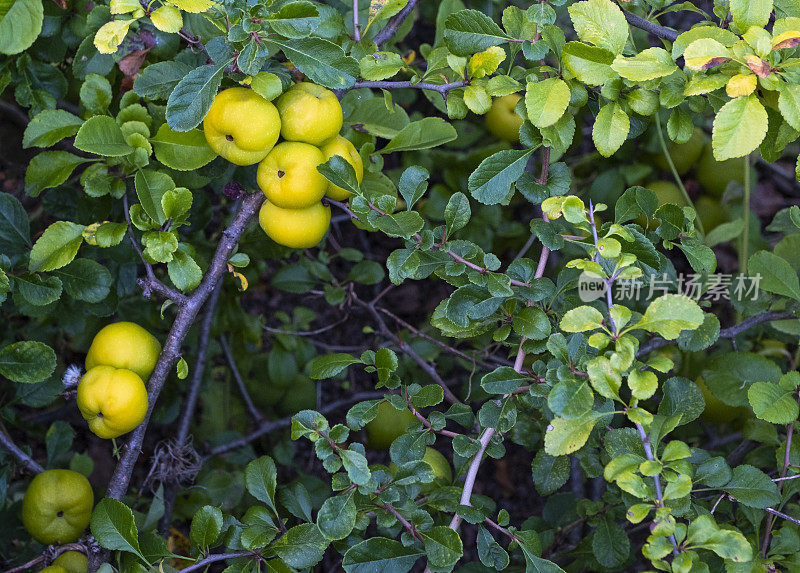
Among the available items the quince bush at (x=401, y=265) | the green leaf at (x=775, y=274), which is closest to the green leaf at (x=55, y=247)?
A: the quince bush at (x=401, y=265)

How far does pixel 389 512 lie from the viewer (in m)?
1.13

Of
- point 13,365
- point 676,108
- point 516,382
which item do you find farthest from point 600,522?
point 13,365

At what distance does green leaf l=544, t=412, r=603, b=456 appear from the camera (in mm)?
957

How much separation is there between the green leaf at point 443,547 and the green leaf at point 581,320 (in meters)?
0.39

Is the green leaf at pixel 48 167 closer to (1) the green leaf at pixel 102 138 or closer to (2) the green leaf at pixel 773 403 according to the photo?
(1) the green leaf at pixel 102 138

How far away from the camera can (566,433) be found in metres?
0.96

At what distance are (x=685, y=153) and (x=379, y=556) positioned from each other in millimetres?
1670

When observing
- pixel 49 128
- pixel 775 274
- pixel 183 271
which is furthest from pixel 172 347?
pixel 775 274

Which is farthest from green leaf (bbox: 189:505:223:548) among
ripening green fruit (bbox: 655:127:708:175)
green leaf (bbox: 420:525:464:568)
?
ripening green fruit (bbox: 655:127:708:175)

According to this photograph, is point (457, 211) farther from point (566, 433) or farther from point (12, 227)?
point (12, 227)

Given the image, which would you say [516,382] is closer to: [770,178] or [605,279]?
[605,279]

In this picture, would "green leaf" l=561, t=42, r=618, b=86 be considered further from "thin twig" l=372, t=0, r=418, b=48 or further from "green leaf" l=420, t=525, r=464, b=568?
"green leaf" l=420, t=525, r=464, b=568

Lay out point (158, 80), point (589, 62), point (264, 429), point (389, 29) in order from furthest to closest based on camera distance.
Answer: point (264, 429), point (389, 29), point (158, 80), point (589, 62)

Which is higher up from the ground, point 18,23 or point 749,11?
point 749,11
